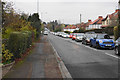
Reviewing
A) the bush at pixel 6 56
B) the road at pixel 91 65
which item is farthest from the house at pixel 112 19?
the bush at pixel 6 56

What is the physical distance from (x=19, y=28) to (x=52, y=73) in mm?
10671

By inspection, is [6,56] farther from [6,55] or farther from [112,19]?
[112,19]

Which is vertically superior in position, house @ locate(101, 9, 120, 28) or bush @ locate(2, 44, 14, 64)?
house @ locate(101, 9, 120, 28)

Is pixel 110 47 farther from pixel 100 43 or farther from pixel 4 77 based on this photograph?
pixel 4 77

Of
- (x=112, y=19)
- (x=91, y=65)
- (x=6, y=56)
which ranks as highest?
(x=112, y=19)

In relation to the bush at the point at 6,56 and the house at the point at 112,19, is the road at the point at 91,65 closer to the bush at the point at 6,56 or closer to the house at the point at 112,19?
the bush at the point at 6,56

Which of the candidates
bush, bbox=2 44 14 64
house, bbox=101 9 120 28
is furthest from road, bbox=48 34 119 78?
house, bbox=101 9 120 28

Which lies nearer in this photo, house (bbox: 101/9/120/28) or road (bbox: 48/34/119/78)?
road (bbox: 48/34/119/78)

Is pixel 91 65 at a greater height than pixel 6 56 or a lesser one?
lesser

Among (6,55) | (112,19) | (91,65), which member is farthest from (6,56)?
(112,19)

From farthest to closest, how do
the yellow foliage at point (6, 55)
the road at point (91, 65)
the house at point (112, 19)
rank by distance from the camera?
the house at point (112, 19) → the yellow foliage at point (6, 55) → the road at point (91, 65)

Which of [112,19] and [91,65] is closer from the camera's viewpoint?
[91,65]

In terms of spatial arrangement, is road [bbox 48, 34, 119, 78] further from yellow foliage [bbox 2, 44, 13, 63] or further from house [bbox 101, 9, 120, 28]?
house [bbox 101, 9, 120, 28]

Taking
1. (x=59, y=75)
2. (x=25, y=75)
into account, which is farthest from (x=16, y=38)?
(x=59, y=75)
